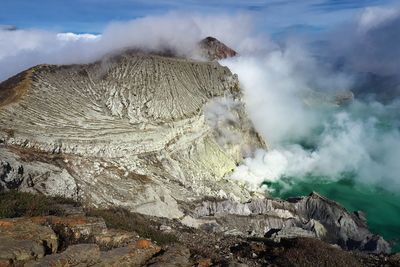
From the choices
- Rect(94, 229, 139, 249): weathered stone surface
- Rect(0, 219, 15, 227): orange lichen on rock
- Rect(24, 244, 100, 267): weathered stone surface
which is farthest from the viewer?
Rect(94, 229, 139, 249): weathered stone surface

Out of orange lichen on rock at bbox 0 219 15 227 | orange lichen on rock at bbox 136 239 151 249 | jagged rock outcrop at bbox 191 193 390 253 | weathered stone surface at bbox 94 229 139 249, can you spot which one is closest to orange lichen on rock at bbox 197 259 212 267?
orange lichen on rock at bbox 136 239 151 249

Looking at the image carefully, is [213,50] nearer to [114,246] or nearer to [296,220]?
[296,220]

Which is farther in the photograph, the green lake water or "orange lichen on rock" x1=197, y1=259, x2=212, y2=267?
the green lake water

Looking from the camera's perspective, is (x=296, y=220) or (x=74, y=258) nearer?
(x=74, y=258)

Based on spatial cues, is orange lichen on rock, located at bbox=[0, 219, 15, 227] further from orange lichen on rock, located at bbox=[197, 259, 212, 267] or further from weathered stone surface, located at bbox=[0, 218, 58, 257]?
orange lichen on rock, located at bbox=[197, 259, 212, 267]

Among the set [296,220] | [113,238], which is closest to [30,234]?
[113,238]

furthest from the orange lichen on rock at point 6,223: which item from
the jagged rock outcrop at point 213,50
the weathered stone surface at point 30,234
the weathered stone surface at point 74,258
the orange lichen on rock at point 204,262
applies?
the jagged rock outcrop at point 213,50

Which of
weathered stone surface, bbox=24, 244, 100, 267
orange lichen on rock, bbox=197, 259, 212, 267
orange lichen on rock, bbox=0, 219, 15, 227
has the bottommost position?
orange lichen on rock, bbox=197, 259, 212, 267

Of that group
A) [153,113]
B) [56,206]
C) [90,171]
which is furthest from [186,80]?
[56,206]
